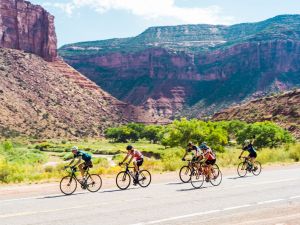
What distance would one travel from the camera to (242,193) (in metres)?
16.3

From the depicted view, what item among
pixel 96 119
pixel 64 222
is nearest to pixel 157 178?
pixel 64 222

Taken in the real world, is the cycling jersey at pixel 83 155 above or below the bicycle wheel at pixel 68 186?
above

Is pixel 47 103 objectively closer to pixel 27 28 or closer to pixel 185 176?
pixel 27 28

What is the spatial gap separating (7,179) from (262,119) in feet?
265

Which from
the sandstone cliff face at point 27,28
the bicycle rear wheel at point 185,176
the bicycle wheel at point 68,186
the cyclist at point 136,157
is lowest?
the bicycle rear wheel at point 185,176

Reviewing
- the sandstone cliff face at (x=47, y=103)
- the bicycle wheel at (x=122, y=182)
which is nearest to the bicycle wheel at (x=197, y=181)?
the bicycle wheel at (x=122, y=182)

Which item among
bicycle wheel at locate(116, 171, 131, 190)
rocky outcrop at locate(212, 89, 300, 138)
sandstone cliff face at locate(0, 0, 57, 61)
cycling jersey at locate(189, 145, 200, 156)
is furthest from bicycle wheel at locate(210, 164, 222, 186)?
sandstone cliff face at locate(0, 0, 57, 61)

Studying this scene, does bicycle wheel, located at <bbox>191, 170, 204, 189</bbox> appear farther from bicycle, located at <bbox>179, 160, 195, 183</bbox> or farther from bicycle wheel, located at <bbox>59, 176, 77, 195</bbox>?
bicycle wheel, located at <bbox>59, 176, 77, 195</bbox>

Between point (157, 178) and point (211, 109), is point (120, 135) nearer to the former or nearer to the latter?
point (211, 109)

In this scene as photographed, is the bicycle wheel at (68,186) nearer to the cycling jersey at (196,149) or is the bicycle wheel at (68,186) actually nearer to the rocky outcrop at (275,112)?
the cycling jersey at (196,149)

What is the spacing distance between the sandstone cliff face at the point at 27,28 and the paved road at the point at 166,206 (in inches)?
4916

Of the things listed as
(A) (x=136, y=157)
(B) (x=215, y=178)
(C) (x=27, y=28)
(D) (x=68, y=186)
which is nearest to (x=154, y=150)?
(B) (x=215, y=178)

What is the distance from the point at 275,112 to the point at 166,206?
284 feet

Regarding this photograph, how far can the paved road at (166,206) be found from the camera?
11531 millimetres
